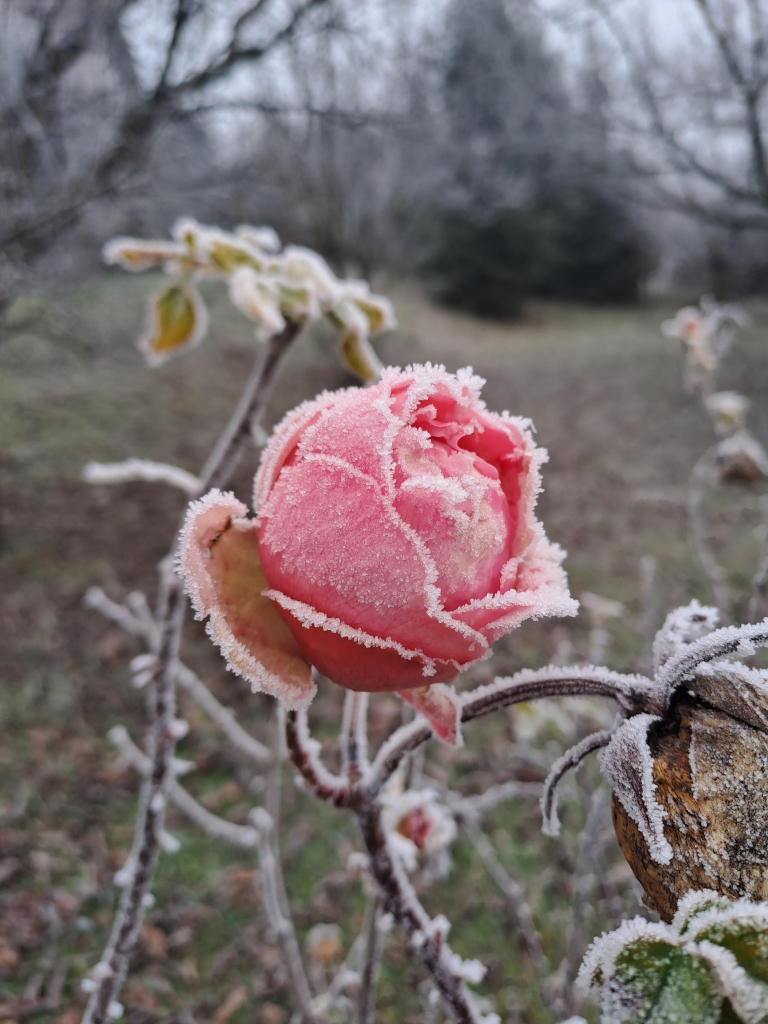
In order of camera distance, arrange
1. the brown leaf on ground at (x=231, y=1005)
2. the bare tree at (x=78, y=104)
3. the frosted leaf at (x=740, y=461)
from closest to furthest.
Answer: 1. the frosted leaf at (x=740, y=461)
2. the brown leaf on ground at (x=231, y=1005)
3. the bare tree at (x=78, y=104)

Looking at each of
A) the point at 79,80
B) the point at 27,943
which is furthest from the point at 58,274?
the point at 27,943

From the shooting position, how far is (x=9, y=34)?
5.41 feet

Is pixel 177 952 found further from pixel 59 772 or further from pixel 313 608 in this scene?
pixel 313 608

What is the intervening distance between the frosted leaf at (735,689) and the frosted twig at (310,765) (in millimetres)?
223

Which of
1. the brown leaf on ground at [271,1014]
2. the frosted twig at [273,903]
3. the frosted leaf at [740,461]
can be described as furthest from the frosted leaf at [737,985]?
the brown leaf on ground at [271,1014]

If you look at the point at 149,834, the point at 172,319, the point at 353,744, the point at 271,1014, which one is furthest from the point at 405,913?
the point at 271,1014

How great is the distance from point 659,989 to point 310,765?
219 mm

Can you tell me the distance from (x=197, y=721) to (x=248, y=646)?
6.41 feet

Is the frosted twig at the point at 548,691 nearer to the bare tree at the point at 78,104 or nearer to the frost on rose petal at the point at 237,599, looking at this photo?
the frost on rose petal at the point at 237,599

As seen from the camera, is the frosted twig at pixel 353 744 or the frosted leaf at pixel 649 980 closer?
the frosted leaf at pixel 649 980

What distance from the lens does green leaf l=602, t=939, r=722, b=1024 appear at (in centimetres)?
25

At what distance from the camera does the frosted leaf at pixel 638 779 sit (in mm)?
284

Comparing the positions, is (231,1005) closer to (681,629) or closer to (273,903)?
(273,903)

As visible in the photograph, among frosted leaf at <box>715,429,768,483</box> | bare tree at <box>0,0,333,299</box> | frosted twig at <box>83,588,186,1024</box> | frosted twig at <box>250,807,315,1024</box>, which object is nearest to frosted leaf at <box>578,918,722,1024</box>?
frosted twig at <box>83,588,186,1024</box>
